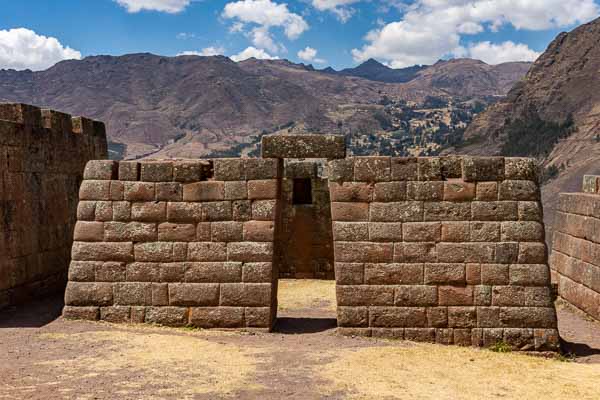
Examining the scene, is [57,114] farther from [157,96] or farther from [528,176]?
[157,96]

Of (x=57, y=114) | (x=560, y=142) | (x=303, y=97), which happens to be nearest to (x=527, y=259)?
(x=57, y=114)

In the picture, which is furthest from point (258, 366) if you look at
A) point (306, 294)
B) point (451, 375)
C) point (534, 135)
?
point (534, 135)

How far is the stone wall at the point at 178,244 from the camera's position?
9977mm

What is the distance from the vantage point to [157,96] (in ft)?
656

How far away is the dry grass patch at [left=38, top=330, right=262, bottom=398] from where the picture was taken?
23.7ft

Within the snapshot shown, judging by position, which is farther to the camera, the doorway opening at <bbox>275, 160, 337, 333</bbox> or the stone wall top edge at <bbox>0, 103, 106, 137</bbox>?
the doorway opening at <bbox>275, 160, 337, 333</bbox>

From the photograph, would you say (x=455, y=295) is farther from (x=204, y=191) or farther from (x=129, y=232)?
(x=129, y=232)

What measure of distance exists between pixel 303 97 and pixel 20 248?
187m

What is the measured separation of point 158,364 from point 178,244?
2.41m

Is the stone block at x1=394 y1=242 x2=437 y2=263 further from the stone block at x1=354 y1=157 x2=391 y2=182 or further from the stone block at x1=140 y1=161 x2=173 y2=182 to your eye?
the stone block at x1=140 y1=161 x2=173 y2=182

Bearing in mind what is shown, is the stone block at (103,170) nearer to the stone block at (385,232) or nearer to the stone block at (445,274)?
the stone block at (385,232)

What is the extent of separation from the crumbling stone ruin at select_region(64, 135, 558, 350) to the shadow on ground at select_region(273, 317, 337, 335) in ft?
1.84

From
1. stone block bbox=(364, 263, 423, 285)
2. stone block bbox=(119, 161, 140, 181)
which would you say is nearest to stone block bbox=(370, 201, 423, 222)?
stone block bbox=(364, 263, 423, 285)

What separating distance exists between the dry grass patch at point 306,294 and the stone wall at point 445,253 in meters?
4.28
